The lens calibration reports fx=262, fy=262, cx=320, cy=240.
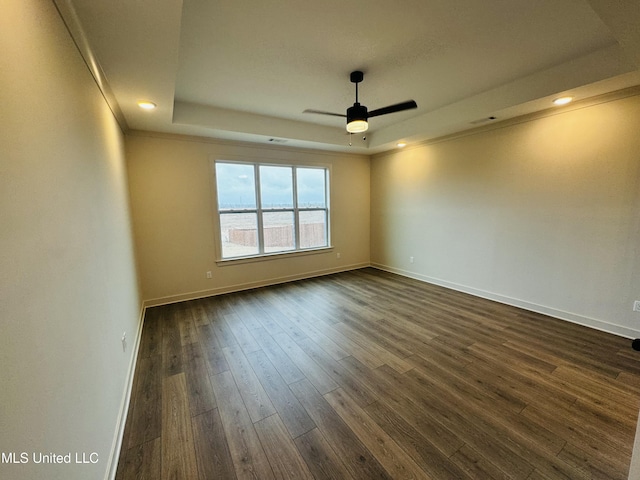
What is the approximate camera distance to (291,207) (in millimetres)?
4953

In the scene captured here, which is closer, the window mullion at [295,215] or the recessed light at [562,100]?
the recessed light at [562,100]

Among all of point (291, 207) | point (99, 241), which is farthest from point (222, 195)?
point (99, 241)

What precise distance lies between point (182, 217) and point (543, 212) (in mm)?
4914

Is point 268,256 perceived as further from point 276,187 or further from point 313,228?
point 276,187

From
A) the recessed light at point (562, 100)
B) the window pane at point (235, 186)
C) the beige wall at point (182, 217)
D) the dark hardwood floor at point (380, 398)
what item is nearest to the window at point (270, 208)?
the window pane at point (235, 186)

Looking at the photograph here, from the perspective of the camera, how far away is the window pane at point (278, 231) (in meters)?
4.73

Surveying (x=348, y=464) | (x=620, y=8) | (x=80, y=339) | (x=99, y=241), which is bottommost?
(x=348, y=464)

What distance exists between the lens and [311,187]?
17.0 feet

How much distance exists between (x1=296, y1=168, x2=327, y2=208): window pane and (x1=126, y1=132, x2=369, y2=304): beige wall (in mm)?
238

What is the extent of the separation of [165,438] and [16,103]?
1881 millimetres

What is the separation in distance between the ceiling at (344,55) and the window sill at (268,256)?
2.01m

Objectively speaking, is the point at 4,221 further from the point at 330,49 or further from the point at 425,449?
the point at 330,49

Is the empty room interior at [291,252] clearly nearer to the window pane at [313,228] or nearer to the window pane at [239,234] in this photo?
the window pane at [239,234]

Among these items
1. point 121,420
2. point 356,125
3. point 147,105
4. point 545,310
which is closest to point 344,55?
point 356,125
